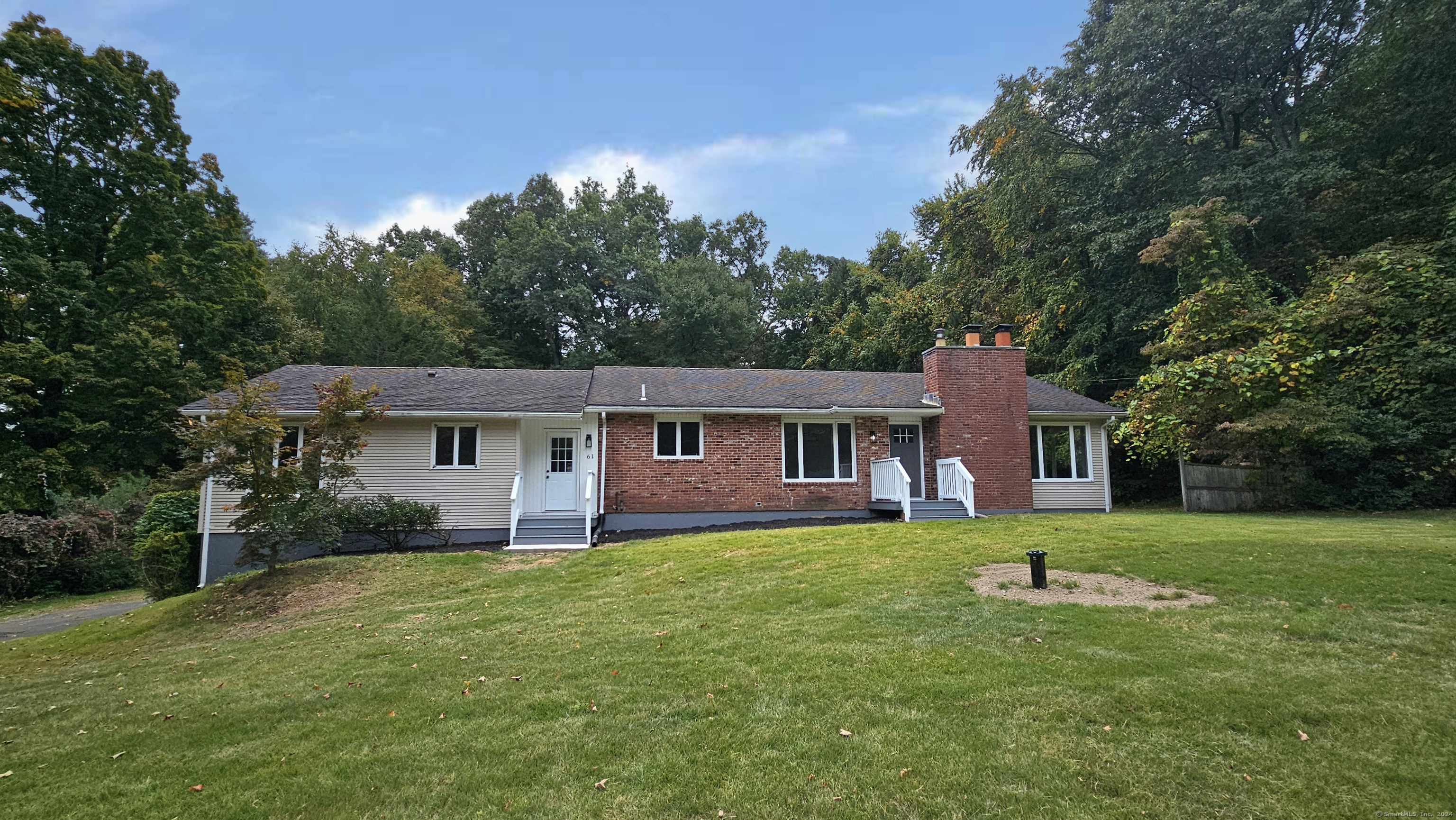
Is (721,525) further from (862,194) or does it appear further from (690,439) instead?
(862,194)

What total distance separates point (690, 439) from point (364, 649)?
10163mm

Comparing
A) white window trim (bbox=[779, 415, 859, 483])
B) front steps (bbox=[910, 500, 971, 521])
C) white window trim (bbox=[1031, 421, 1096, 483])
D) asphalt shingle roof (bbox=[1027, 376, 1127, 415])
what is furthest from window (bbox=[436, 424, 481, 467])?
white window trim (bbox=[1031, 421, 1096, 483])

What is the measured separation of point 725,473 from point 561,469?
3.97 metres

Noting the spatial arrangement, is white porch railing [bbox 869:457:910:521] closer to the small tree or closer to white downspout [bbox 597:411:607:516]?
white downspout [bbox 597:411:607:516]

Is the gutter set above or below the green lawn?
above

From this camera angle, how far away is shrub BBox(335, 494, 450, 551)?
552 inches

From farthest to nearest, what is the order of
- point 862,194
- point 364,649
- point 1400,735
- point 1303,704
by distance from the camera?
point 862,194
point 364,649
point 1303,704
point 1400,735

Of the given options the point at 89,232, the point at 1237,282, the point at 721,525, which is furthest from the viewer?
the point at 89,232

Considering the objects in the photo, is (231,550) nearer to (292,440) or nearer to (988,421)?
(292,440)

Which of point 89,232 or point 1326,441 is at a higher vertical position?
Answer: point 89,232

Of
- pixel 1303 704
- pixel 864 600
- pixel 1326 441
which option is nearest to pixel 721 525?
pixel 864 600

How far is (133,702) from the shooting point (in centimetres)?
573

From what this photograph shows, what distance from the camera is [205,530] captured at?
14094mm

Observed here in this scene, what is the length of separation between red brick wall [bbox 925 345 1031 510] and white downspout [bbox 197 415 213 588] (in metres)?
16.4
